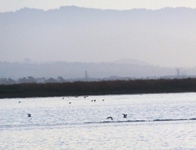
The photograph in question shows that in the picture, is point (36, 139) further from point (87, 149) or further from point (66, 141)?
point (87, 149)

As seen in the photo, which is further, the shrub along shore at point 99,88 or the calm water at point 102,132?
the shrub along shore at point 99,88

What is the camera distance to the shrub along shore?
322 feet

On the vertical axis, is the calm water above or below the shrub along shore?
below

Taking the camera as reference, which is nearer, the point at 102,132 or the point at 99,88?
the point at 102,132

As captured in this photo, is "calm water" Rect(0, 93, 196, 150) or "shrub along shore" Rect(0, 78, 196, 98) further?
"shrub along shore" Rect(0, 78, 196, 98)

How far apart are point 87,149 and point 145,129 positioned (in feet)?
32.4

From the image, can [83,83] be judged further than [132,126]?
Yes

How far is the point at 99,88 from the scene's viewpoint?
101250 mm

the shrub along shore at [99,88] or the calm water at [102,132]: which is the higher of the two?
the shrub along shore at [99,88]

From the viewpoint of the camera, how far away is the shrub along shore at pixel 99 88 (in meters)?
98.2

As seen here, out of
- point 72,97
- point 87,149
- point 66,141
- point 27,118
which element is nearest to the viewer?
point 87,149

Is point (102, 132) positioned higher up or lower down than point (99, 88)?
lower down

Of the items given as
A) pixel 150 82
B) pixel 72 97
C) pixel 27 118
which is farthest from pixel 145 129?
pixel 72 97

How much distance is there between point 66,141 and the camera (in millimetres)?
37469
